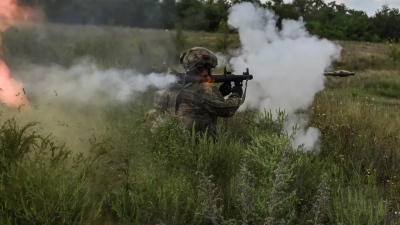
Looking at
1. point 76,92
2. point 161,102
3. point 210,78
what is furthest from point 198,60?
point 76,92

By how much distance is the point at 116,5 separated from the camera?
764cm

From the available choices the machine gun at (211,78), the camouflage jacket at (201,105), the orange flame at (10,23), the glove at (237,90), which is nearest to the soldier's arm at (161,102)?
the camouflage jacket at (201,105)

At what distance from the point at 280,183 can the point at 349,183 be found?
1.50m

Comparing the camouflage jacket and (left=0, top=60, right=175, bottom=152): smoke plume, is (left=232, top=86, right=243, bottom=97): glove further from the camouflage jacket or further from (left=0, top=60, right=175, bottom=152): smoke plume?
(left=0, top=60, right=175, bottom=152): smoke plume

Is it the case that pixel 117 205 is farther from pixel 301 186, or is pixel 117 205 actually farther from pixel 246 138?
pixel 246 138

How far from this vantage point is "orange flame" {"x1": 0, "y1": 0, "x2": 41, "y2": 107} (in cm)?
656

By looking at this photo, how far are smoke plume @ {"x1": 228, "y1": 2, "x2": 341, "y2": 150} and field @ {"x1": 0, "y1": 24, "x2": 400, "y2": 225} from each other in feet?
1.86

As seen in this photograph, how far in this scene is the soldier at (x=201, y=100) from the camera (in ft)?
18.5

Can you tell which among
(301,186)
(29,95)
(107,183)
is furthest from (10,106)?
(301,186)

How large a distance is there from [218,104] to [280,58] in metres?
1.70

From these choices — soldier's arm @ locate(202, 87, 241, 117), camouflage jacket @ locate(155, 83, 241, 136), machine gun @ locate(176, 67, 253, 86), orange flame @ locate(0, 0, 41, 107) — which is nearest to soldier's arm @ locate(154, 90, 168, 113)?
camouflage jacket @ locate(155, 83, 241, 136)

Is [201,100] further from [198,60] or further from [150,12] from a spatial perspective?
[150,12]

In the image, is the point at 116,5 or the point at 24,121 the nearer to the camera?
the point at 24,121

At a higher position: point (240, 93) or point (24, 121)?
point (240, 93)
